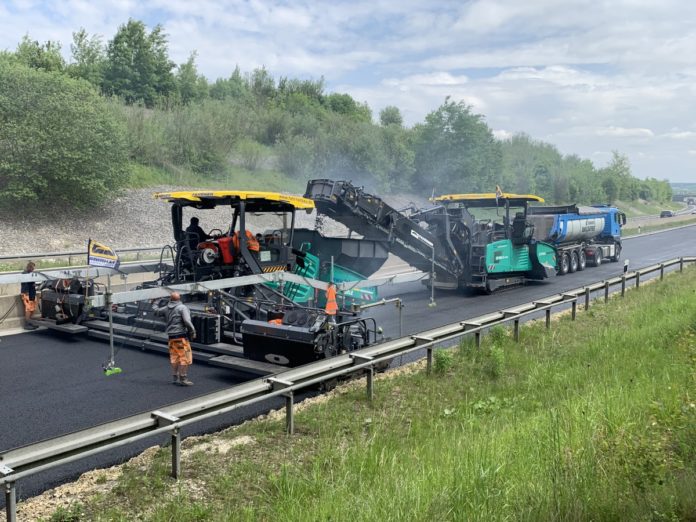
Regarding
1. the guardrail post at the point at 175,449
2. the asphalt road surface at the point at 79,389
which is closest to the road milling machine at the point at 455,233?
the asphalt road surface at the point at 79,389

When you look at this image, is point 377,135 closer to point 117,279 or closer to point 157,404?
point 117,279

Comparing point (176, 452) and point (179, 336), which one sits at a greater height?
point (179, 336)

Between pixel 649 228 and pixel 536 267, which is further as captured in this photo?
pixel 649 228

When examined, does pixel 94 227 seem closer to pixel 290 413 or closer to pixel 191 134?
pixel 191 134

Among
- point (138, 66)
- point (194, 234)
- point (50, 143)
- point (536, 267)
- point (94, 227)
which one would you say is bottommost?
point (536, 267)

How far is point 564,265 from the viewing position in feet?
73.9

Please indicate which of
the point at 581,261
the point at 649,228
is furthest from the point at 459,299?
the point at 649,228

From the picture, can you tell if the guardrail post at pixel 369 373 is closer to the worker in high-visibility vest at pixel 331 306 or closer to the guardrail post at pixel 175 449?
the worker in high-visibility vest at pixel 331 306

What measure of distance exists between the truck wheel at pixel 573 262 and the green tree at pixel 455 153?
124ft

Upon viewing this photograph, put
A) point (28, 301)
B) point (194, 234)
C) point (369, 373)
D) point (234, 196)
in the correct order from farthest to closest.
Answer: point (28, 301) < point (194, 234) < point (234, 196) < point (369, 373)

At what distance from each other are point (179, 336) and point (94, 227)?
84.9 ft

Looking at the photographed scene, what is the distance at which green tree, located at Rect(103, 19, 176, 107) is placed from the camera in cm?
5891

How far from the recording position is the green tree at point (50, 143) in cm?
3012

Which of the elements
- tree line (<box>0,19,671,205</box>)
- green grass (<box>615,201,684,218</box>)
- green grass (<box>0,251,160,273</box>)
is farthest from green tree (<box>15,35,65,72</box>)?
green grass (<box>615,201,684,218</box>)
